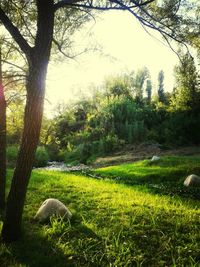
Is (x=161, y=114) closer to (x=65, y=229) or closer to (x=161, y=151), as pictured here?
(x=161, y=151)

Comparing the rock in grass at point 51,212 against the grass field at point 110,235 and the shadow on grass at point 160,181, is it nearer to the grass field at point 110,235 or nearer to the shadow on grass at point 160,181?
the grass field at point 110,235

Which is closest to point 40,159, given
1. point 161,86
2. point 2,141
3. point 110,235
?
point 2,141

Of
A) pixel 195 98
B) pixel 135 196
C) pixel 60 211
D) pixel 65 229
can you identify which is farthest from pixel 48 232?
pixel 195 98

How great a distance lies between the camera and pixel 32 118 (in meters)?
6.38

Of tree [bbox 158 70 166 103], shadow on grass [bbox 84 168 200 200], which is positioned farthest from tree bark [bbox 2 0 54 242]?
tree [bbox 158 70 166 103]

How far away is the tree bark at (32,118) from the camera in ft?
20.9

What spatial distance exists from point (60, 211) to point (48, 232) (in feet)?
2.87

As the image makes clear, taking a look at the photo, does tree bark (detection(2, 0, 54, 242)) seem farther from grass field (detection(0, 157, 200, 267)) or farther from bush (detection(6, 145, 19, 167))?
bush (detection(6, 145, 19, 167))

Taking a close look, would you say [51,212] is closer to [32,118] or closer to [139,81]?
[32,118]

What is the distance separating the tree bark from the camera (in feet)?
20.9

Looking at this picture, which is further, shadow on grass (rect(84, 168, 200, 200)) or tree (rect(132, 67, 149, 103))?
tree (rect(132, 67, 149, 103))

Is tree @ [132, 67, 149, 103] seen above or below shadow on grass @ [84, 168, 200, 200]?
above

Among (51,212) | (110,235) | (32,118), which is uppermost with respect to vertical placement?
(32,118)

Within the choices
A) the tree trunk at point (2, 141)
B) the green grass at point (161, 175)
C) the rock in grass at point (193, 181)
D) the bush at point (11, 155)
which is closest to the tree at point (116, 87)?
the bush at point (11, 155)
